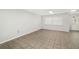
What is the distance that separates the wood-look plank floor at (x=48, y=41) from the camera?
4.41 ft

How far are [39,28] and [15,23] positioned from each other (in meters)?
0.43

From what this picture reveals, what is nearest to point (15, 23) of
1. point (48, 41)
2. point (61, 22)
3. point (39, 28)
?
point (39, 28)

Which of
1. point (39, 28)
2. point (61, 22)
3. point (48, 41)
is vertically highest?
point (61, 22)

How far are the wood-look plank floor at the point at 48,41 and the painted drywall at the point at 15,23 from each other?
98 millimetres

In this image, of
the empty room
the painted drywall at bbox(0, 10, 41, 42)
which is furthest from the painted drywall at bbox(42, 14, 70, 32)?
the painted drywall at bbox(0, 10, 41, 42)

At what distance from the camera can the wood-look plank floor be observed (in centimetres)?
134

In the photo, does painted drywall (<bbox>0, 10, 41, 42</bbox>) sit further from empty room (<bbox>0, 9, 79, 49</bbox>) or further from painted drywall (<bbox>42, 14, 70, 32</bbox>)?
painted drywall (<bbox>42, 14, 70, 32</bbox>)

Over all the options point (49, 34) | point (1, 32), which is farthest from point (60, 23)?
point (1, 32)

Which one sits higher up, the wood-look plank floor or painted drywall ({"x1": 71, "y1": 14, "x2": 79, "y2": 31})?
painted drywall ({"x1": 71, "y1": 14, "x2": 79, "y2": 31})

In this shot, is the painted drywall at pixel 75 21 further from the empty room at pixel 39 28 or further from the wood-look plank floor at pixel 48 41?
the wood-look plank floor at pixel 48 41

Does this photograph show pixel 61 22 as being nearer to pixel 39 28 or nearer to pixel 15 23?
pixel 39 28

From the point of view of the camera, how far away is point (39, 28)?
1486 millimetres
